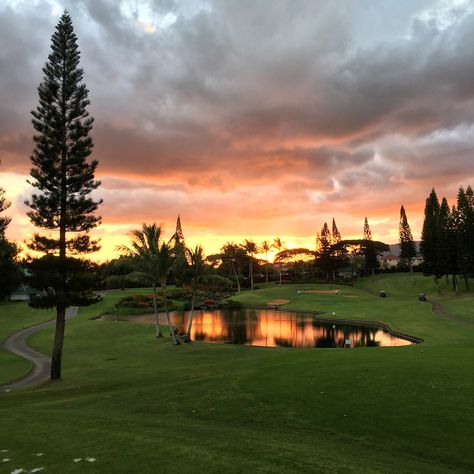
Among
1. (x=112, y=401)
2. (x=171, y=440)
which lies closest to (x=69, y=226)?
(x=112, y=401)

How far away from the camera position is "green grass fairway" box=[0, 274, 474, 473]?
814 cm

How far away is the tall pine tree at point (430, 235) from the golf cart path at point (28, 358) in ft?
239

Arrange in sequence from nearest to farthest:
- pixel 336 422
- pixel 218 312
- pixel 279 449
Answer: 1. pixel 279 449
2. pixel 336 422
3. pixel 218 312

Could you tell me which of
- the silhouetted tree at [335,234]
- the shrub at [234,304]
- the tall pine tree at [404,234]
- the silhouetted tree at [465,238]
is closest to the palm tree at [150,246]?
the shrub at [234,304]

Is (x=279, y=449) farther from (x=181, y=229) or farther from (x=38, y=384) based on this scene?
(x=181, y=229)

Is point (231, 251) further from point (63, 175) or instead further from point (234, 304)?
point (63, 175)

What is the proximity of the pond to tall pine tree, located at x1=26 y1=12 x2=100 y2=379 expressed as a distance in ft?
67.8

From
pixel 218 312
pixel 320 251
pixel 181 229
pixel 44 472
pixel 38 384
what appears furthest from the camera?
pixel 181 229

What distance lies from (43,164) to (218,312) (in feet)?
170

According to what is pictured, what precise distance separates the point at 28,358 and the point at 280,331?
28.6m

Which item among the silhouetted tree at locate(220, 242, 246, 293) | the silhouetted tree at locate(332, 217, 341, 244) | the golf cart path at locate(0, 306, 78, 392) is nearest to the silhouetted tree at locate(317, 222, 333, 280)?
the silhouetted tree at locate(332, 217, 341, 244)

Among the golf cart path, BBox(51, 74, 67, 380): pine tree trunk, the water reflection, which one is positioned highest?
BBox(51, 74, 67, 380): pine tree trunk

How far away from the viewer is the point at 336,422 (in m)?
11.8

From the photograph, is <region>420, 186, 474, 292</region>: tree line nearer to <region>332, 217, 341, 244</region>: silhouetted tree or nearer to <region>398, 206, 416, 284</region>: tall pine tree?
<region>398, 206, 416, 284</region>: tall pine tree
